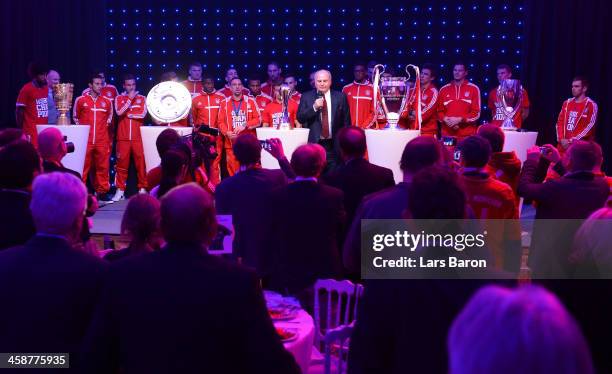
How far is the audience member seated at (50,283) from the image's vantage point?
2.16 m

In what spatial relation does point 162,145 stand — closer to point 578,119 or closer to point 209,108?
point 209,108

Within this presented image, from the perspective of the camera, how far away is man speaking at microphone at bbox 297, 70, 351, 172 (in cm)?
716

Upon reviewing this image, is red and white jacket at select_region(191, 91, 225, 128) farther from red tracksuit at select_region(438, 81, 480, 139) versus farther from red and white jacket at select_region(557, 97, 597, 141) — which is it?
red and white jacket at select_region(557, 97, 597, 141)

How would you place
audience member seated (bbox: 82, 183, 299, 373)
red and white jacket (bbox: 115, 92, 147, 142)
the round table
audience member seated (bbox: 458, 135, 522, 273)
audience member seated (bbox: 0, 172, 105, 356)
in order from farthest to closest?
red and white jacket (bbox: 115, 92, 147, 142) < audience member seated (bbox: 458, 135, 522, 273) < the round table < audience member seated (bbox: 0, 172, 105, 356) < audience member seated (bbox: 82, 183, 299, 373)

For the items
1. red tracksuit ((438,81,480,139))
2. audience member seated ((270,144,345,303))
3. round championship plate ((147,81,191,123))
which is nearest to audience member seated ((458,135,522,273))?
audience member seated ((270,144,345,303))

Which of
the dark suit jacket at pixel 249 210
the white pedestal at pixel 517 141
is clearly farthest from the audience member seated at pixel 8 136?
the white pedestal at pixel 517 141

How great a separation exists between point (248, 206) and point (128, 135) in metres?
5.95

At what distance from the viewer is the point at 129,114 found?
9.63 m

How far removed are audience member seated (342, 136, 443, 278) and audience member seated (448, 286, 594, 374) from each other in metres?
1.84

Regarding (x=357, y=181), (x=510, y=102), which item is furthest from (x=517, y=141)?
(x=357, y=181)

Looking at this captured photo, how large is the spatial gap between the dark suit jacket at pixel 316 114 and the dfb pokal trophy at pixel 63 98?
2456mm

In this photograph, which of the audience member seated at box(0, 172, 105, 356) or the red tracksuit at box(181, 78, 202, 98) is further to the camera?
the red tracksuit at box(181, 78, 202, 98)

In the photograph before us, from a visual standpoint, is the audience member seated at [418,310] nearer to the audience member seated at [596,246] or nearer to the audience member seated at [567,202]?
the audience member seated at [596,246]

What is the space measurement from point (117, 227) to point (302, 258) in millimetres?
3863
